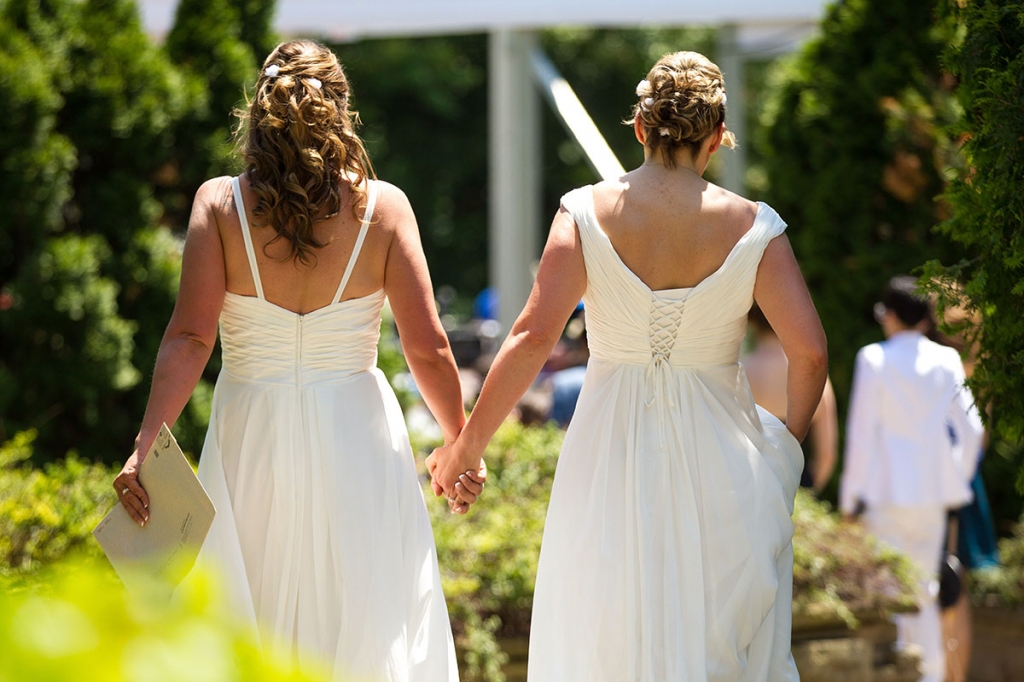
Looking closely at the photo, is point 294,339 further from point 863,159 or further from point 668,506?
point 863,159

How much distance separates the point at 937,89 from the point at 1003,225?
14.7 feet

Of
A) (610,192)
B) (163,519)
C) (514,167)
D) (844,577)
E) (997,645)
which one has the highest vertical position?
(610,192)

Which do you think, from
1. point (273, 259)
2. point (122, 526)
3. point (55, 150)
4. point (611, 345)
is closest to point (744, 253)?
point (611, 345)

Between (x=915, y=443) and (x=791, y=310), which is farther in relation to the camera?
(x=915, y=443)

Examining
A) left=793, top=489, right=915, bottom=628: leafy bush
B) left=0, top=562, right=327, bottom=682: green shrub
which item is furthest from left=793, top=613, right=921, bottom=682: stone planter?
left=0, top=562, right=327, bottom=682: green shrub

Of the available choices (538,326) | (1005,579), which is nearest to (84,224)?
(538,326)

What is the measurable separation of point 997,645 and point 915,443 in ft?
4.88

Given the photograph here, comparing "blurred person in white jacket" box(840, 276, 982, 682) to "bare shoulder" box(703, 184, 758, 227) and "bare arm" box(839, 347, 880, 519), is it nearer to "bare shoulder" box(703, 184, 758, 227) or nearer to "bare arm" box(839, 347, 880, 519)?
"bare arm" box(839, 347, 880, 519)

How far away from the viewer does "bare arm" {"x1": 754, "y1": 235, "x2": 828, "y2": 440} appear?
135 inches

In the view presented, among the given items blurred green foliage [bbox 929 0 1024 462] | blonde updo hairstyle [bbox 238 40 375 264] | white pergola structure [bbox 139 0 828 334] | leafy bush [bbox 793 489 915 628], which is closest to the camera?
blurred green foliage [bbox 929 0 1024 462]

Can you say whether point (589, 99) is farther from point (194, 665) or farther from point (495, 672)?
point (194, 665)

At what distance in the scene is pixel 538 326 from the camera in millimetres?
3451

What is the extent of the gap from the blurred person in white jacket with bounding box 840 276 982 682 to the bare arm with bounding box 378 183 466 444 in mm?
2837

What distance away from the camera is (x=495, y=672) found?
4379 millimetres
